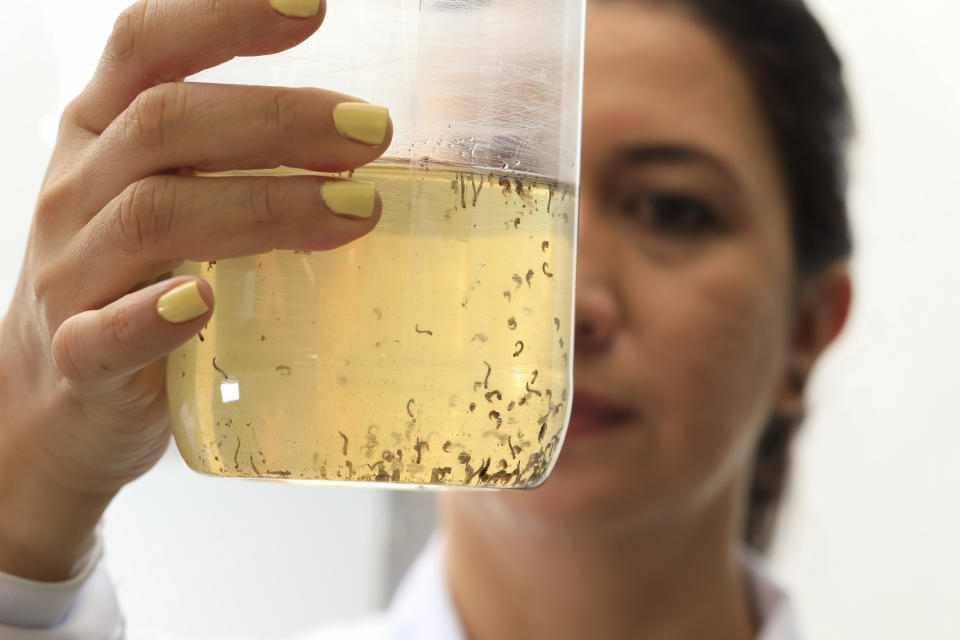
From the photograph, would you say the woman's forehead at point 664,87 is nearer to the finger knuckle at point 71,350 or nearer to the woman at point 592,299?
the woman at point 592,299

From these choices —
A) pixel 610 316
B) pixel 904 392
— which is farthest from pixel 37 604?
pixel 904 392

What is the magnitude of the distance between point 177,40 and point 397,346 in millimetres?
193

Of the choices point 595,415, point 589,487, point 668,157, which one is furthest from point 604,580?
point 668,157

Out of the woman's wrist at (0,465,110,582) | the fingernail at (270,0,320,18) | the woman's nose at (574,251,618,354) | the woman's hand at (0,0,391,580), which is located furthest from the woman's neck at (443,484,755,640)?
the fingernail at (270,0,320,18)

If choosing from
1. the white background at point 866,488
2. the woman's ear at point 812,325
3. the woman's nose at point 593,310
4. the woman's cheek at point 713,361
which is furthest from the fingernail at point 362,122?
the white background at point 866,488

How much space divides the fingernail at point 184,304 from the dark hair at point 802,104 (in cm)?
96

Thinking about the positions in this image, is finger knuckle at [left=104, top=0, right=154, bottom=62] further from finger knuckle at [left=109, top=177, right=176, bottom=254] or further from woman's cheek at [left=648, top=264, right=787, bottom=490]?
woman's cheek at [left=648, top=264, right=787, bottom=490]

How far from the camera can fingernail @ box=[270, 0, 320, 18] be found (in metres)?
0.44

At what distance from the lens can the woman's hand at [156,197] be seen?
45 centimetres

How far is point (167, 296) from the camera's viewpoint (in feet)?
1.53

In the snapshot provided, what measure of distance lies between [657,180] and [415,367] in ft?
2.54

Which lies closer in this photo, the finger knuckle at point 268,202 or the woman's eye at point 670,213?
the finger knuckle at point 268,202

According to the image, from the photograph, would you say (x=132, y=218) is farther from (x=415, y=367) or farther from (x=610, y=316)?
(x=610, y=316)

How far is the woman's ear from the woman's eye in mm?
279
